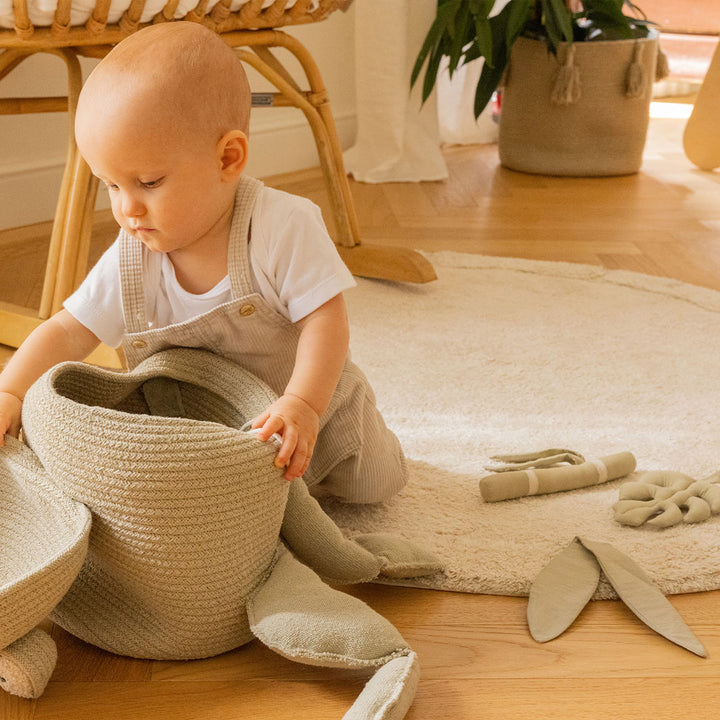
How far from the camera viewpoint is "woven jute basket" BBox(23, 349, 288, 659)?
701mm

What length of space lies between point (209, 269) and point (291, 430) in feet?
0.65

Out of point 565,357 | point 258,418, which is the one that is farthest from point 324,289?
point 565,357

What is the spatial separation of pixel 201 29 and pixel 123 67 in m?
0.08

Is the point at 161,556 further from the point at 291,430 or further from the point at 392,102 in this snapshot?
→ the point at 392,102

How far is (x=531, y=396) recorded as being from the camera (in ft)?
4.04

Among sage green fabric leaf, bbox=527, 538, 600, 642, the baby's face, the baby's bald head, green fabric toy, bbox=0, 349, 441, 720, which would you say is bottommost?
sage green fabric leaf, bbox=527, 538, 600, 642

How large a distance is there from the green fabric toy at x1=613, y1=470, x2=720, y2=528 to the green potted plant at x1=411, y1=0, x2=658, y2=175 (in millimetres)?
1325

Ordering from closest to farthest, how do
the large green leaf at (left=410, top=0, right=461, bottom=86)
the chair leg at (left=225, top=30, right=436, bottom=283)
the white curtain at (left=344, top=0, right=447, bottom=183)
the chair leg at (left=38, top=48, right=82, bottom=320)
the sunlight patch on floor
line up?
the chair leg at (left=38, top=48, right=82, bottom=320) < the chair leg at (left=225, top=30, right=436, bottom=283) < the large green leaf at (left=410, top=0, right=461, bottom=86) < the white curtain at (left=344, top=0, right=447, bottom=183) < the sunlight patch on floor

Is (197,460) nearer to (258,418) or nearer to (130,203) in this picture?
(258,418)

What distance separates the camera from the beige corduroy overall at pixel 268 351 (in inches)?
33.6

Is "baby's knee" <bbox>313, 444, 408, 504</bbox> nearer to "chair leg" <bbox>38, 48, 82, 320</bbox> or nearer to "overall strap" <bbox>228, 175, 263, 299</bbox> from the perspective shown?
"overall strap" <bbox>228, 175, 263, 299</bbox>

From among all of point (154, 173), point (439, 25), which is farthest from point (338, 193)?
point (154, 173)

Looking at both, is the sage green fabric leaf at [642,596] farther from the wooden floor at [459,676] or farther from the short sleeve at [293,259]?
the short sleeve at [293,259]

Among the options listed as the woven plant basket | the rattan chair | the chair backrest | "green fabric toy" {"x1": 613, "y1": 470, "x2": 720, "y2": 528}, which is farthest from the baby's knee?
the woven plant basket
